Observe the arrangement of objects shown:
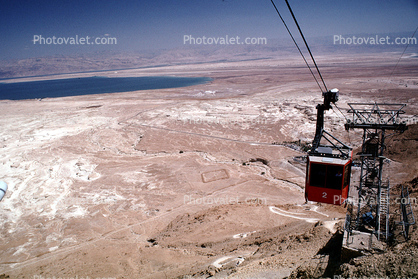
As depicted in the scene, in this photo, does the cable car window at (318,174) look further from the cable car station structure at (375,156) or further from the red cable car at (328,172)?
the cable car station structure at (375,156)

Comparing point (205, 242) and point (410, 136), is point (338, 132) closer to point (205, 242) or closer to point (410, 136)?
point (410, 136)

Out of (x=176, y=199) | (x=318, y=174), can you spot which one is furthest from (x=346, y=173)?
(x=176, y=199)

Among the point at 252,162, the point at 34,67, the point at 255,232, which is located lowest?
the point at 255,232

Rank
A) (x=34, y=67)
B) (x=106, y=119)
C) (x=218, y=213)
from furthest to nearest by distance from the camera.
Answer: (x=34, y=67) < (x=106, y=119) < (x=218, y=213)

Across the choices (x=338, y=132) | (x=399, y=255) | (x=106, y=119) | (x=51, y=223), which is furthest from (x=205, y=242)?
(x=106, y=119)

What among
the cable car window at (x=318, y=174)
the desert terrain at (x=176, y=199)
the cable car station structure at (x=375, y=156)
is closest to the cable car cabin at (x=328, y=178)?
the cable car window at (x=318, y=174)

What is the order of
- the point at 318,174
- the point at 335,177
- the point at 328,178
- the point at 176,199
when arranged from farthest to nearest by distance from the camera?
the point at 176,199 → the point at 318,174 → the point at 328,178 → the point at 335,177

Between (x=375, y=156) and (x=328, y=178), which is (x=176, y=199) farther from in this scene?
(x=375, y=156)
